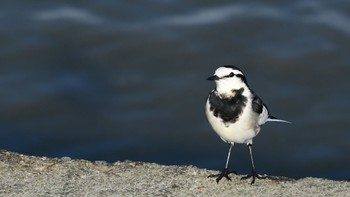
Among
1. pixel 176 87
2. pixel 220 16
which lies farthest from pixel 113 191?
pixel 220 16

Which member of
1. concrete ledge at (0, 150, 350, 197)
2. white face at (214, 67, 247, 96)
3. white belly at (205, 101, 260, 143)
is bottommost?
concrete ledge at (0, 150, 350, 197)

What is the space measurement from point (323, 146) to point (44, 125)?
3.13m

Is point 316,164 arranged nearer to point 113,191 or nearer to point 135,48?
point 135,48

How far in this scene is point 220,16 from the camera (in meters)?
14.8

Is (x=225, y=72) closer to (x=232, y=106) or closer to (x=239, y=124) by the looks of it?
(x=232, y=106)

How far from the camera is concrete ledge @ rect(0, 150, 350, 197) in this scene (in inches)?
328

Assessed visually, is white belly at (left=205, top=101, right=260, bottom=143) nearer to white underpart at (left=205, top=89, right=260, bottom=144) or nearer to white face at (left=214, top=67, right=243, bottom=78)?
white underpart at (left=205, top=89, right=260, bottom=144)

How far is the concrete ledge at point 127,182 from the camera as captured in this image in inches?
328

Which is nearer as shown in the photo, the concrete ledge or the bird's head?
the concrete ledge

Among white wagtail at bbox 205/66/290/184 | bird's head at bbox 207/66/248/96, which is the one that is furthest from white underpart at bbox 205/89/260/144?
bird's head at bbox 207/66/248/96

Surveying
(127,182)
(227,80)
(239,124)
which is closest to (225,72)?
(227,80)

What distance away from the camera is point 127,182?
28.1 ft

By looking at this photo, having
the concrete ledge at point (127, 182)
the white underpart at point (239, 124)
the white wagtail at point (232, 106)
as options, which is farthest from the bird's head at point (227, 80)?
the concrete ledge at point (127, 182)

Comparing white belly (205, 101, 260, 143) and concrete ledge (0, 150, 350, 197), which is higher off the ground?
white belly (205, 101, 260, 143)
